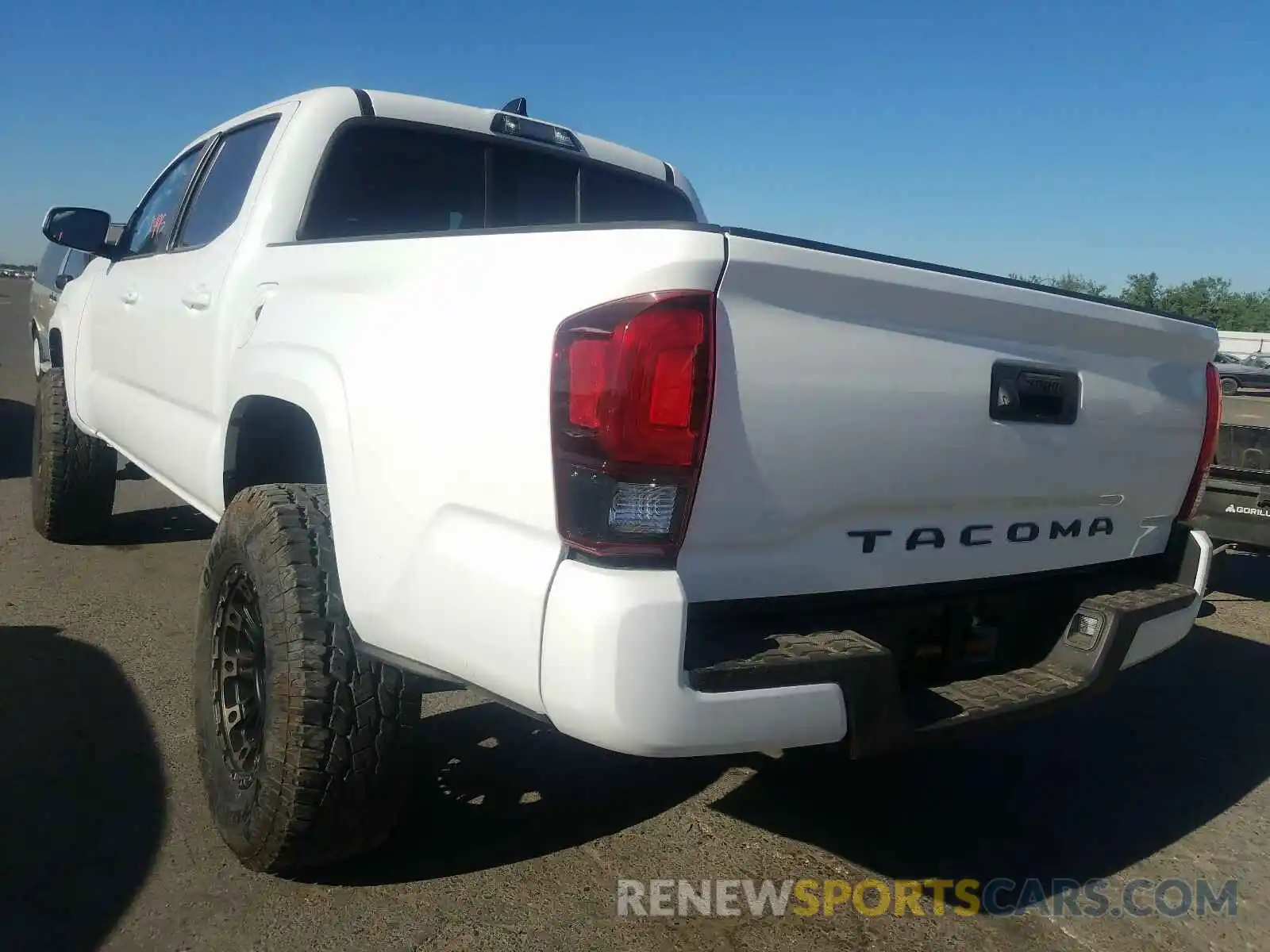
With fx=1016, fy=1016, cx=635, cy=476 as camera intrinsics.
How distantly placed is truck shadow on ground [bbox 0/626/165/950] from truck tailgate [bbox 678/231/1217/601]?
1.65 meters

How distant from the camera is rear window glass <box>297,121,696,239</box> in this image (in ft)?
10.7

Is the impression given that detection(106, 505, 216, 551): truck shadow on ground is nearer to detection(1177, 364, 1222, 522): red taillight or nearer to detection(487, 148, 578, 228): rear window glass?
detection(487, 148, 578, 228): rear window glass

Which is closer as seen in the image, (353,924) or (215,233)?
(353,924)

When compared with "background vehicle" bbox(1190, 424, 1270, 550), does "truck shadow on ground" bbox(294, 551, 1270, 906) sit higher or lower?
lower

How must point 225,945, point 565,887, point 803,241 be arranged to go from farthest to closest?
point 565,887, point 225,945, point 803,241

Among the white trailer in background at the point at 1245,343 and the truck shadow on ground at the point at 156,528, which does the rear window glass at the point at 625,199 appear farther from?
the white trailer in background at the point at 1245,343

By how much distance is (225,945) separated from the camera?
223cm

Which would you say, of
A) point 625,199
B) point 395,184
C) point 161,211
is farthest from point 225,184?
point 625,199

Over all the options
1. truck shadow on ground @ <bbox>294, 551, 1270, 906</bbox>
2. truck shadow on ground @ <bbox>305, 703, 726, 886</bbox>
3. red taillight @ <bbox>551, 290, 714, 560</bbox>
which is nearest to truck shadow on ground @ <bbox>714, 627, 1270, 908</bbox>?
truck shadow on ground @ <bbox>294, 551, 1270, 906</bbox>

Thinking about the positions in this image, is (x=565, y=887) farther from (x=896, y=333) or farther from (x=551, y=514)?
(x=896, y=333)

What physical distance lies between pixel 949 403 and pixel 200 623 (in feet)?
6.68

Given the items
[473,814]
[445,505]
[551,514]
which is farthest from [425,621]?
[473,814]

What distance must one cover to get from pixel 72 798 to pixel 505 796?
1171mm

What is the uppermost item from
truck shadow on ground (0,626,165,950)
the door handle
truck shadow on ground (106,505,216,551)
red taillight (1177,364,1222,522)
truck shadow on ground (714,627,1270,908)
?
the door handle
